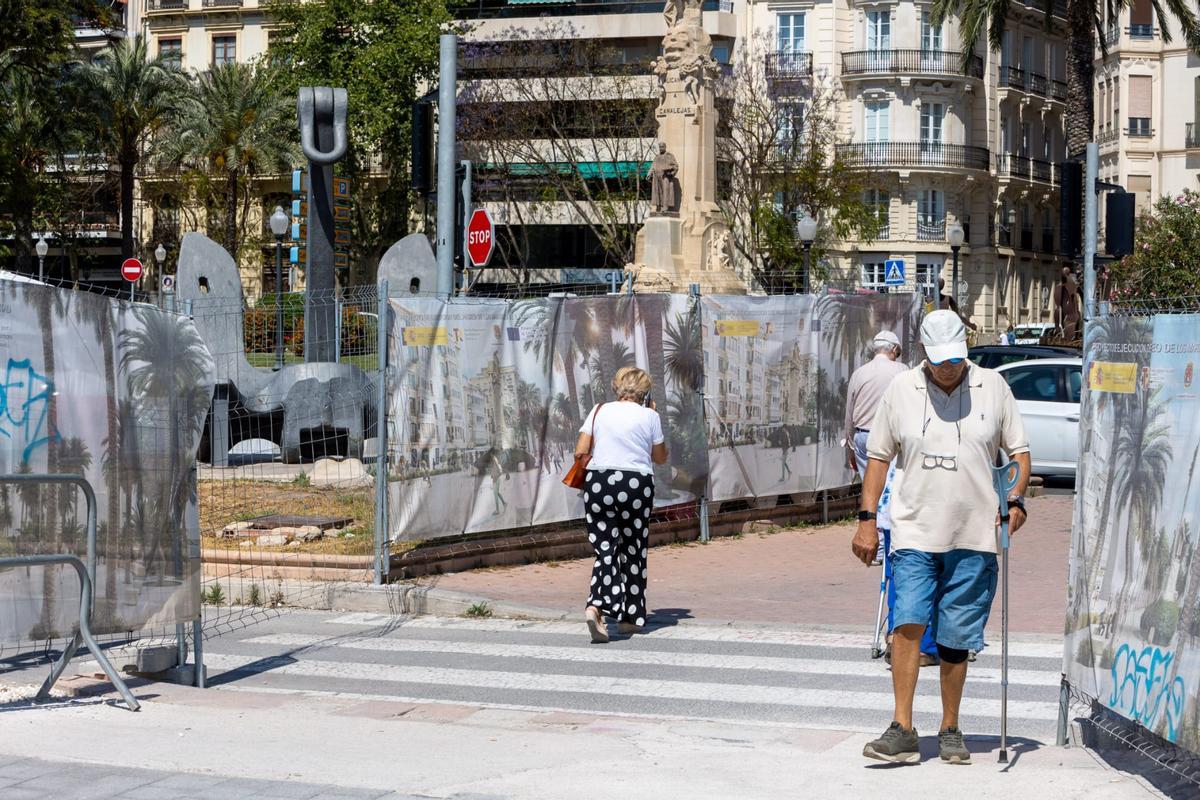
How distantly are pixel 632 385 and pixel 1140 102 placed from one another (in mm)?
63859

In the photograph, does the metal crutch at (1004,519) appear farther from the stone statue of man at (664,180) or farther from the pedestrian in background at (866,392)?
the stone statue of man at (664,180)

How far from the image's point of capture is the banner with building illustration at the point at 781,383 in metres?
16.2

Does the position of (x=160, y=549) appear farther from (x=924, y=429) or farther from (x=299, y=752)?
(x=924, y=429)

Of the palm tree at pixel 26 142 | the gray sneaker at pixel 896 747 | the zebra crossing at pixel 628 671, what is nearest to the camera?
the gray sneaker at pixel 896 747

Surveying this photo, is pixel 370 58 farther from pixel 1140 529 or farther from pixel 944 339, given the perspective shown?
pixel 1140 529

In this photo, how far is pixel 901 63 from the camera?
68562 millimetres

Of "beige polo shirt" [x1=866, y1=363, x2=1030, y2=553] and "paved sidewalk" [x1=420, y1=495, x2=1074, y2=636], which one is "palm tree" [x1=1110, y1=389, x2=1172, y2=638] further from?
"paved sidewalk" [x1=420, y1=495, x2=1074, y2=636]

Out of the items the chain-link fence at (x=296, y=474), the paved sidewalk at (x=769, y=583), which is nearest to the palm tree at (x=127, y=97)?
the chain-link fence at (x=296, y=474)

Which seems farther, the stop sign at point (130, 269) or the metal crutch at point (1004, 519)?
the stop sign at point (130, 269)

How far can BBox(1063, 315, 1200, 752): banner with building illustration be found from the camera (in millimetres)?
6199

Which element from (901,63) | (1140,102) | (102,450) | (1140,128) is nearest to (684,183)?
(102,450)

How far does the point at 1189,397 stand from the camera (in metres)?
6.29

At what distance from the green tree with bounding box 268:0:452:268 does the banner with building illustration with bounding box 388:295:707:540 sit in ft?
171

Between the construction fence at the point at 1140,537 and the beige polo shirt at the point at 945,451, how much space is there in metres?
0.42
